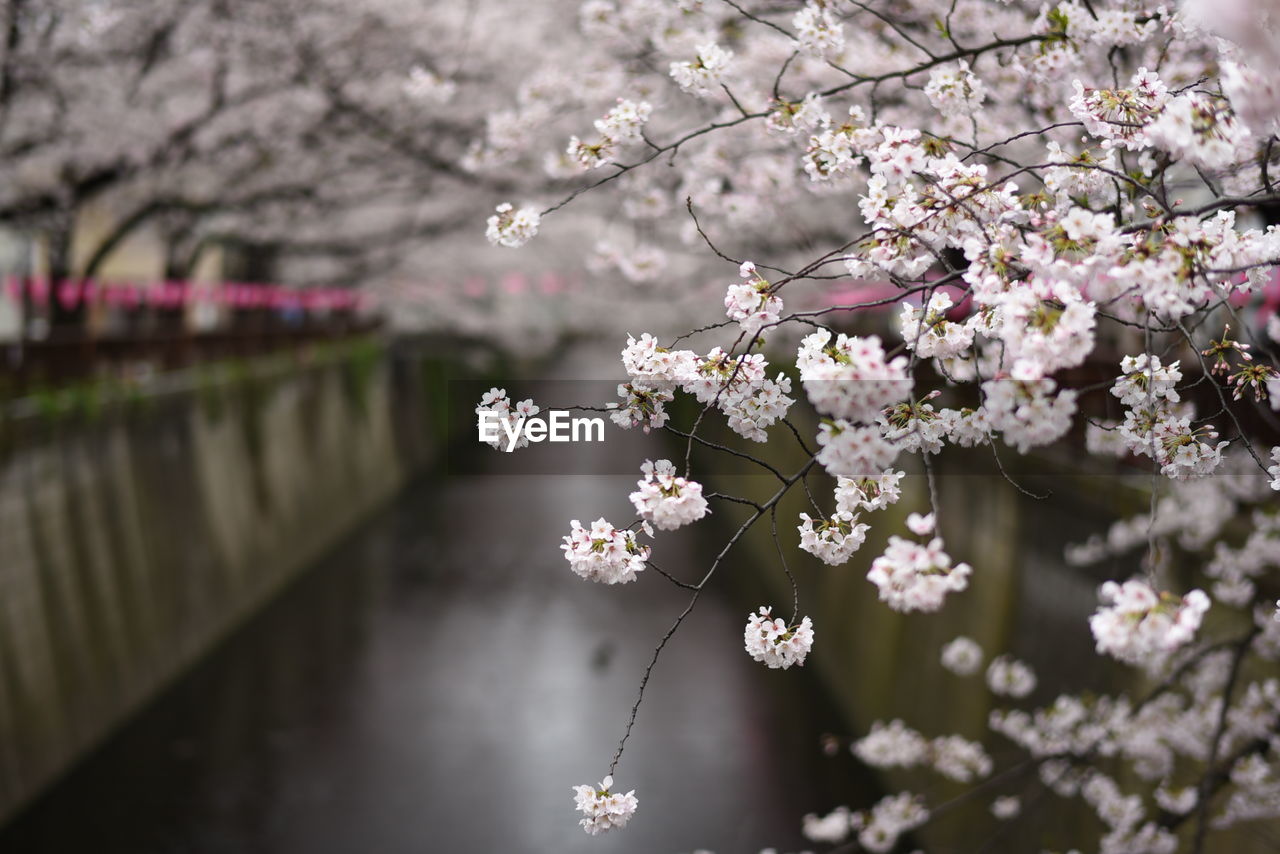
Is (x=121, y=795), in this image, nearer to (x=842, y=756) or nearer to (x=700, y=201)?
(x=842, y=756)

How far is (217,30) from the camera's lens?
25.1 ft

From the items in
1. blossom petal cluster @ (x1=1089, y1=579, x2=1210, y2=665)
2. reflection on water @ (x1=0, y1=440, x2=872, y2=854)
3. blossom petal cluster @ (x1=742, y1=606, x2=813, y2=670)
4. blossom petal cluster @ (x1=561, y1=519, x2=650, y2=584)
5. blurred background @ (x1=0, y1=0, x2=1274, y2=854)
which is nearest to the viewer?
blossom petal cluster @ (x1=1089, y1=579, x2=1210, y2=665)

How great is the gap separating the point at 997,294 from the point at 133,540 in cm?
1062

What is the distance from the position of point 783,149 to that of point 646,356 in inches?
112

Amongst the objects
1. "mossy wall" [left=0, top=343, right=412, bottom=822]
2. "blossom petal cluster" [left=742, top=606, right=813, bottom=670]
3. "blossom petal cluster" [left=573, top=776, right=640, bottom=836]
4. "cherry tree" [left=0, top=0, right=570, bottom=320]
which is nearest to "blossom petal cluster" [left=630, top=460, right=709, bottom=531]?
"blossom petal cluster" [left=742, top=606, right=813, bottom=670]

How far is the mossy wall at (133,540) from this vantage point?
8.67 m

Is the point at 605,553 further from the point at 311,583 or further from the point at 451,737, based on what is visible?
the point at 311,583

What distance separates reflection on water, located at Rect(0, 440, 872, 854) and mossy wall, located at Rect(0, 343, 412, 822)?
1.42 feet

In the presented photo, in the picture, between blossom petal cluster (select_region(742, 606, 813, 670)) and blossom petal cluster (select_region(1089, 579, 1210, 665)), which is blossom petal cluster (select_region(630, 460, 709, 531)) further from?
blossom petal cluster (select_region(1089, 579, 1210, 665))

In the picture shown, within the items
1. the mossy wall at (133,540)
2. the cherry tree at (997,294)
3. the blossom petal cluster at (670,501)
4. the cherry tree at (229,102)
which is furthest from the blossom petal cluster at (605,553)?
the mossy wall at (133,540)

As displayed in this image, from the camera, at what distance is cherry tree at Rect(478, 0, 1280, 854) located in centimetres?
175

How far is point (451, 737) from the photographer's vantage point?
11.0 metres

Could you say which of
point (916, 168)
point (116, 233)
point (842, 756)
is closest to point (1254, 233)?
point (916, 168)

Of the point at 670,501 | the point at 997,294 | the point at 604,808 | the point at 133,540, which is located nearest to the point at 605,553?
the point at 670,501
